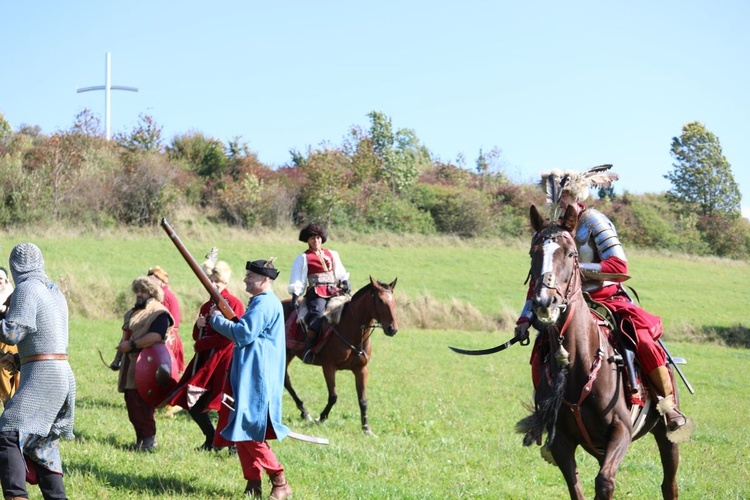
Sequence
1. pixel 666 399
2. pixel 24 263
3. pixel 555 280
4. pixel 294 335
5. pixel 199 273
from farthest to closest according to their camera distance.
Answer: pixel 294 335, pixel 199 273, pixel 666 399, pixel 24 263, pixel 555 280

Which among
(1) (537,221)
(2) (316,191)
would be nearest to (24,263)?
(1) (537,221)

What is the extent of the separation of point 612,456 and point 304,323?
22.7ft

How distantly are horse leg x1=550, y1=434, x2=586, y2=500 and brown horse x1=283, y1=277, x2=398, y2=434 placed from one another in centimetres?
522

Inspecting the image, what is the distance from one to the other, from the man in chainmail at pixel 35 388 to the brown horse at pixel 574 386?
3.44 m

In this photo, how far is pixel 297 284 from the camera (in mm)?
Answer: 11812

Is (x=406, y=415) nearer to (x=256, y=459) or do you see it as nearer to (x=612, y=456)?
(x=256, y=459)

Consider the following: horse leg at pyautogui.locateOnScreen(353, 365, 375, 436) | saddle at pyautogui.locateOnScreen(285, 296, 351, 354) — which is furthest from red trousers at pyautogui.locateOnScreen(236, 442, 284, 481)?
saddle at pyautogui.locateOnScreen(285, 296, 351, 354)

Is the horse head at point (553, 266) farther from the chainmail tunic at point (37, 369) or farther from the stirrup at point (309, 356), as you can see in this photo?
the stirrup at point (309, 356)

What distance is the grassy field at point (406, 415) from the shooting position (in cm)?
750

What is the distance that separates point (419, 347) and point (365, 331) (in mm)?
9675

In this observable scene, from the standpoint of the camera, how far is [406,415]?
11969mm

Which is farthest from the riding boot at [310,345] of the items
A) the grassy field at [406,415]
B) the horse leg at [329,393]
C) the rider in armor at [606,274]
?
the rider in armor at [606,274]

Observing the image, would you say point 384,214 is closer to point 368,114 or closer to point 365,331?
point 368,114

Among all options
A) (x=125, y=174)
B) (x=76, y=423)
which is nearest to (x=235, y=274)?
(x=125, y=174)
